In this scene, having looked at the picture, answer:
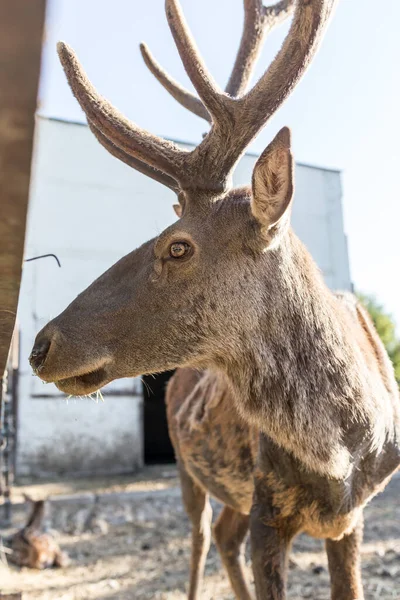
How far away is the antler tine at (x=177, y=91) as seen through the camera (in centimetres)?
396

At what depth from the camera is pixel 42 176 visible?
12.1 metres

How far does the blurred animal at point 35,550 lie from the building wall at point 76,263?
5.13 meters

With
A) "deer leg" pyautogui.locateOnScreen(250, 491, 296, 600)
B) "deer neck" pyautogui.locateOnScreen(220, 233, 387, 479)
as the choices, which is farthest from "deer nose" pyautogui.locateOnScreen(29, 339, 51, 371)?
"deer leg" pyautogui.locateOnScreen(250, 491, 296, 600)

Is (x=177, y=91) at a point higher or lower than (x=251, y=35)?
lower

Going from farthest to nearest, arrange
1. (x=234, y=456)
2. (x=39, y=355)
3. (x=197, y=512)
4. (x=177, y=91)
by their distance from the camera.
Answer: (x=197, y=512) < (x=177, y=91) < (x=234, y=456) < (x=39, y=355)

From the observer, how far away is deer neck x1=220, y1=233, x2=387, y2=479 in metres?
2.51

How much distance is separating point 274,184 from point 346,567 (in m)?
1.70

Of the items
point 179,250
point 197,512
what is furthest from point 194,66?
point 197,512

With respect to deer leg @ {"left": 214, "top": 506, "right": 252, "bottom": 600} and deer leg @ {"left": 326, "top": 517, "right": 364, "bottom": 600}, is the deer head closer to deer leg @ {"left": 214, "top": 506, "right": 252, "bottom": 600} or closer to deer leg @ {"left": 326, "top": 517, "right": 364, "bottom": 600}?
deer leg @ {"left": 326, "top": 517, "right": 364, "bottom": 600}

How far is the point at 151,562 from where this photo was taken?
5781 mm

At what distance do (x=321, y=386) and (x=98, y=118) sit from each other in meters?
1.42

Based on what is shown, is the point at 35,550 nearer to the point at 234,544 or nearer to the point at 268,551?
the point at 234,544

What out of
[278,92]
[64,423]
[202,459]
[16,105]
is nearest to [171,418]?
[202,459]

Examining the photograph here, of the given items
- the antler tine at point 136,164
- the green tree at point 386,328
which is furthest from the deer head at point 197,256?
the green tree at point 386,328
